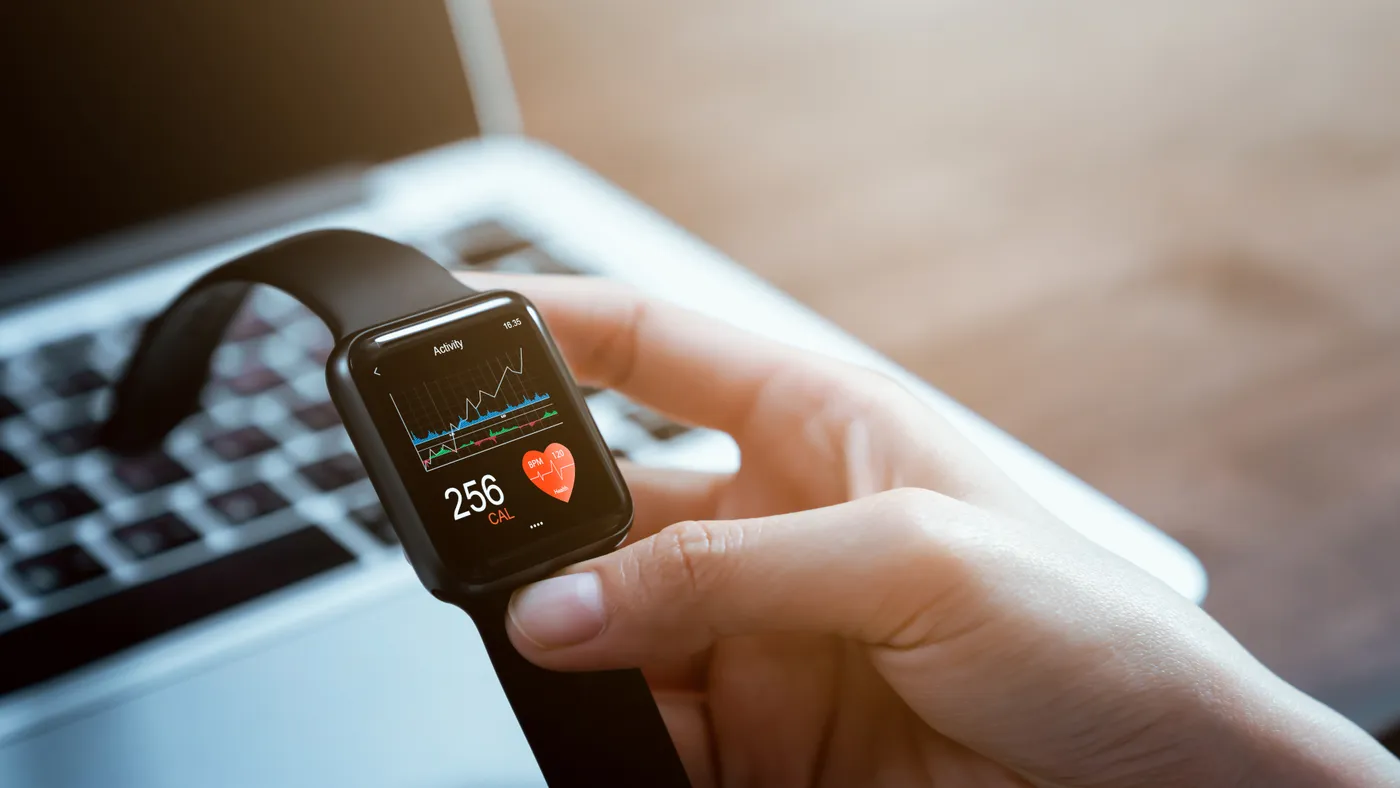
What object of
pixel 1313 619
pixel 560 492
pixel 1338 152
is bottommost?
pixel 1313 619

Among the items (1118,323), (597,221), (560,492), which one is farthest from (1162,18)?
(560,492)

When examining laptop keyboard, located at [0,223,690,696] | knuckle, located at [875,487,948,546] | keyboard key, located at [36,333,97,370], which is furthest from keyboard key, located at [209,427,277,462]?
knuckle, located at [875,487,948,546]

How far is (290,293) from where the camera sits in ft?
1.57

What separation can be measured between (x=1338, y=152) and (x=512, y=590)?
842 mm

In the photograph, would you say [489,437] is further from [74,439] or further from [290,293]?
[74,439]

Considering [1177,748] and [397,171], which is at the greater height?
[397,171]

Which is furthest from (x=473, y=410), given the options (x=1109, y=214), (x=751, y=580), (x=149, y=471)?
(x=1109, y=214)

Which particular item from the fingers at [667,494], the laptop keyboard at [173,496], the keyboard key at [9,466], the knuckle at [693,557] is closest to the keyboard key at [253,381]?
the laptop keyboard at [173,496]

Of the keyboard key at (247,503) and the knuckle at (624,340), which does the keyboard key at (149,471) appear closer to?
the keyboard key at (247,503)

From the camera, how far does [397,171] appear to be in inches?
29.5

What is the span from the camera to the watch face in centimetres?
43

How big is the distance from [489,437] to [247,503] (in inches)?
7.6

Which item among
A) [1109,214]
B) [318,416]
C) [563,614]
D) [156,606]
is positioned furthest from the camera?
[1109,214]

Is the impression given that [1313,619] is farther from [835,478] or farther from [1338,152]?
[1338,152]
